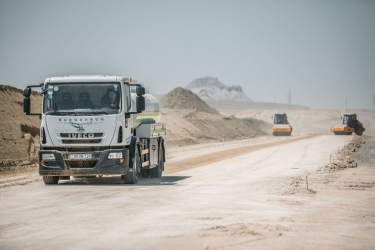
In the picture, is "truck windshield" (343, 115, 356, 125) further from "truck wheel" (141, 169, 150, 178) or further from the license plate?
the license plate

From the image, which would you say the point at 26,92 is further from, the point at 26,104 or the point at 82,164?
the point at 82,164

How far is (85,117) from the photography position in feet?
62.6

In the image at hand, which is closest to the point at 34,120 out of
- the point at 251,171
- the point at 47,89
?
the point at 251,171

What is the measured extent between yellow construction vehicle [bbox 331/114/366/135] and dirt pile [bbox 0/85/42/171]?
50.1 m

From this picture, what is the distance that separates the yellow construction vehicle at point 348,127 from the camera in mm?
85481

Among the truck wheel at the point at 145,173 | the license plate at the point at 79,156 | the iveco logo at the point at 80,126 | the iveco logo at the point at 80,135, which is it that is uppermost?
the iveco logo at the point at 80,126

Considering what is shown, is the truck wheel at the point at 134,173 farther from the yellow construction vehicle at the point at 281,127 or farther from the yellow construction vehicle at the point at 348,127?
the yellow construction vehicle at the point at 348,127

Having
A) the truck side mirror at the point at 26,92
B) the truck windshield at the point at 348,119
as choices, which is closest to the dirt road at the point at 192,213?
the truck side mirror at the point at 26,92

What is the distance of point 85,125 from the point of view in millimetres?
19094

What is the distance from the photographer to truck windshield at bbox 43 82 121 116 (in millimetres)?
19312

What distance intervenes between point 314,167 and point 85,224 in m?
18.1

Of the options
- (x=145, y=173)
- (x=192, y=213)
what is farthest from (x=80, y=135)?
(x=192, y=213)

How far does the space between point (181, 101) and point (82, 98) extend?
9143 centimetres

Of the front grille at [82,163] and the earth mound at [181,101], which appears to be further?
the earth mound at [181,101]
